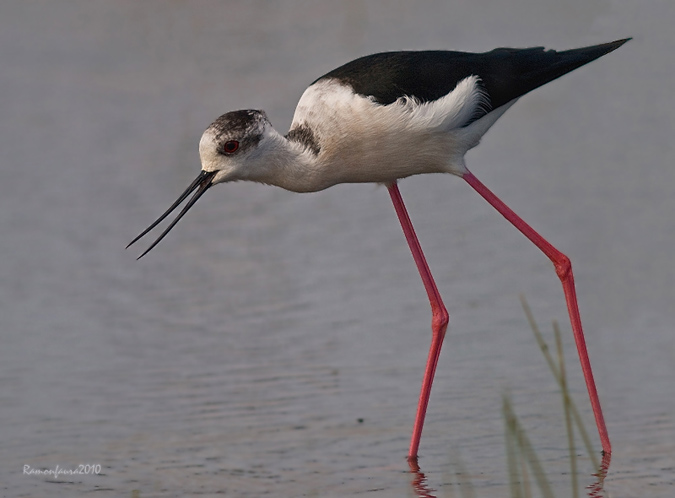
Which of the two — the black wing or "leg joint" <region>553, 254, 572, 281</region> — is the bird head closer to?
the black wing

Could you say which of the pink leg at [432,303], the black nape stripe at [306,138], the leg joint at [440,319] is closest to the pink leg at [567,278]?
the pink leg at [432,303]

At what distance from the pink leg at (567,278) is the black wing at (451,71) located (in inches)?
15.5

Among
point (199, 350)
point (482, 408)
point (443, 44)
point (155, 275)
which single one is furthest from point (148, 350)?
point (443, 44)

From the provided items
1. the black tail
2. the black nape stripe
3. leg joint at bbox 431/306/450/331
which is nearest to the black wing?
the black tail

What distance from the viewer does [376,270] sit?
21.4 feet

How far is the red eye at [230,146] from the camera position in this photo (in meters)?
4.36

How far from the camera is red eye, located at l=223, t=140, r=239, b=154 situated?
4355mm

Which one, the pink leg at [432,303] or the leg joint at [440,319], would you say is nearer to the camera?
the pink leg at [432,303]

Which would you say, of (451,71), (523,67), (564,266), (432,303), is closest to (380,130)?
(451,71)

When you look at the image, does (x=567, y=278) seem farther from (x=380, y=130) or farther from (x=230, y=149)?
(x=230, y=149)

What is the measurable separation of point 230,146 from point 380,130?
2.06ft

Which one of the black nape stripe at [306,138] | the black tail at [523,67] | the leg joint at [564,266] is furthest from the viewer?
the leg joint at [564,266]

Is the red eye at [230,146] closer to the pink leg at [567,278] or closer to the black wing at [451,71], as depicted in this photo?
the black wing at [451,71]

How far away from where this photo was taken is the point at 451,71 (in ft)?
15.9
